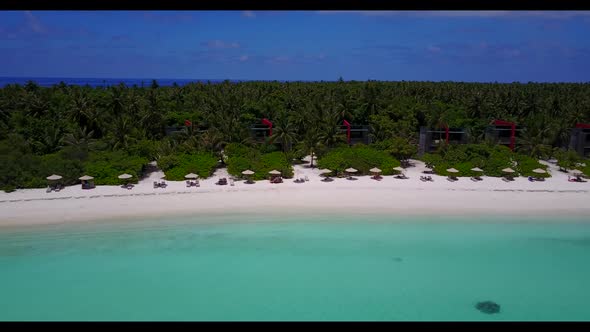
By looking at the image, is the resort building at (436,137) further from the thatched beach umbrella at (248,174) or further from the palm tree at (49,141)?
the palm tree at (49,141)

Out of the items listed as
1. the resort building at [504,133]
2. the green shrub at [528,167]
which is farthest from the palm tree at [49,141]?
the resort building at [504,133]

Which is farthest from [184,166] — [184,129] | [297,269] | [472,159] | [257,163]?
[472,159]

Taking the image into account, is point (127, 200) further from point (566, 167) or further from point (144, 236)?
point (566, 167)

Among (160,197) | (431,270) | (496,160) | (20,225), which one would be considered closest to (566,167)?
(496,160)

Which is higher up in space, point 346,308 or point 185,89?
point 185,89

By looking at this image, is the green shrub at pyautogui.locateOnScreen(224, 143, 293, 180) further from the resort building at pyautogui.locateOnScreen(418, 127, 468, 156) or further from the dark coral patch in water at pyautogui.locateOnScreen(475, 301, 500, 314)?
the dark coral patch in water at pyautogui.locateOnScreen(475, 301, 500, 314)

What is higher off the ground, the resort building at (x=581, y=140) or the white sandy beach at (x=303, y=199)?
the resort building at (x=581, y=140)

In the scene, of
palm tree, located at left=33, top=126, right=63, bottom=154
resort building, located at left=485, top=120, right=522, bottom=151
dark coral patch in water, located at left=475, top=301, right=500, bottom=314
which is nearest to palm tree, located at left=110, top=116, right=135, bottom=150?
palm tree, located at left=33, top=126, right=63, bottom=154
